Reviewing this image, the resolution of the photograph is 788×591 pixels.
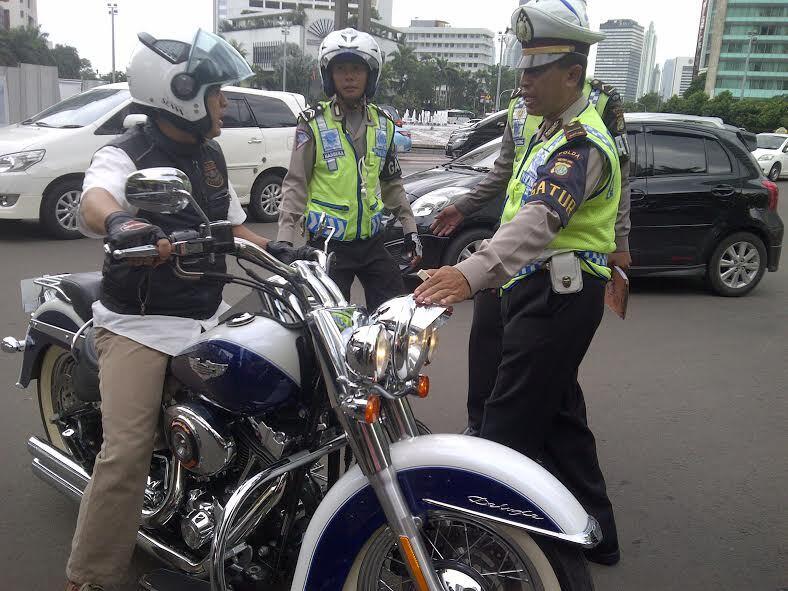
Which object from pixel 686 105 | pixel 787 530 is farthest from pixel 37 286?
pixel 686 105

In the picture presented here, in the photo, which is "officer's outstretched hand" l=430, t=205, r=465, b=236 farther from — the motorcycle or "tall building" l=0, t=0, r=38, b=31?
"tall building" l=0, t=0, r=38, b=31

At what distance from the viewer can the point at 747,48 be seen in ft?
333

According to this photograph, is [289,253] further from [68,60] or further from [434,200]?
[68,60]

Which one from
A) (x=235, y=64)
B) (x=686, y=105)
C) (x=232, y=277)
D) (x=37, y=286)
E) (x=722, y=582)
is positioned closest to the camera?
(x=232, y=277)

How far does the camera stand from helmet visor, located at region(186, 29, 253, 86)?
2279 mm

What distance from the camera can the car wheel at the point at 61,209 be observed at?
8.70m

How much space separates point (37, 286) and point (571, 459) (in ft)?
7.66

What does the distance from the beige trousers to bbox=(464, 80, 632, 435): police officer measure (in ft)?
4.63

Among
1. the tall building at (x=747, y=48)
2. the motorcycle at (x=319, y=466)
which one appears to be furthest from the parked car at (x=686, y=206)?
the tall building at (x=747, y=48)

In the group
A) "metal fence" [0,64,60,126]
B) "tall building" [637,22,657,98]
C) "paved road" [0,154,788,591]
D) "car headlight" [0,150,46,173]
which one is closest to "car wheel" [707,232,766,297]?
"paved road" [0,154,788,591]

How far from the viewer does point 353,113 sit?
373cm

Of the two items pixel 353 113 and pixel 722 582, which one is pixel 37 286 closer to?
pixel 353 113

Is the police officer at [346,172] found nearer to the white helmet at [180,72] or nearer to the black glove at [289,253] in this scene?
the black glove at [289,253]

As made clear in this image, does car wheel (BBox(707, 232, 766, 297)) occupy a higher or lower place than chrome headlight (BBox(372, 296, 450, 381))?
lower
